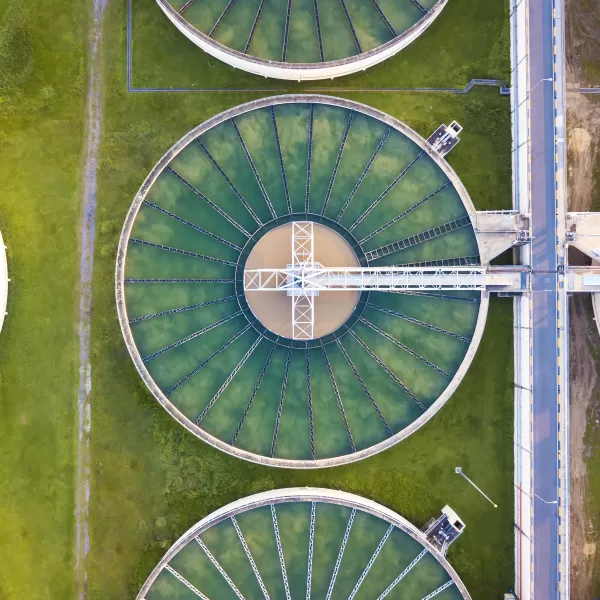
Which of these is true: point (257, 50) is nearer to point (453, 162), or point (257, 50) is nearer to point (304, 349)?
point (453, 162)

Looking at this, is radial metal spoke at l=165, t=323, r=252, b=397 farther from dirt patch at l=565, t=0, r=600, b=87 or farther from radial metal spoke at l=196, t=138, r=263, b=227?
dirt patch at l=565, t=0, r=600, b=87

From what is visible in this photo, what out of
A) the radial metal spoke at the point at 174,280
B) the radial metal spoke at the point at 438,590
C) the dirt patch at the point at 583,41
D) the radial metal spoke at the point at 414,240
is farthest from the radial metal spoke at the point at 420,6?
the radial metal spoke at the point at 438,590

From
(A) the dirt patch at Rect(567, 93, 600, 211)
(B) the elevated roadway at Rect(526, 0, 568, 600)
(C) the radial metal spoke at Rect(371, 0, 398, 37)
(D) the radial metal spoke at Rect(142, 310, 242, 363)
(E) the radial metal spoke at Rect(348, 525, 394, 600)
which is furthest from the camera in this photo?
(A) the dirt patch at Rect(567, 93, 600, 211)

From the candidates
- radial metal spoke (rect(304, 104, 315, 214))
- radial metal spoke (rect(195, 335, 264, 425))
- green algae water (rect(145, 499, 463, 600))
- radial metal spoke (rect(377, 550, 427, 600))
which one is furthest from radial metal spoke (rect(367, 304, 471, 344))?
radial metal spoke (rect(377, 550, 427, 600))

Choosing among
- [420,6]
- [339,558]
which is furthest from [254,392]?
[420,6]

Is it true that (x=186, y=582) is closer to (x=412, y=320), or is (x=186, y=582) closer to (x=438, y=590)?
(x=438, y=590)

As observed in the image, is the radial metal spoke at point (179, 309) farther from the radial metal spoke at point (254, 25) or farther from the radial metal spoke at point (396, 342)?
the radial metal spoke at point (254, 25)
